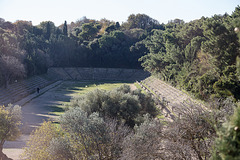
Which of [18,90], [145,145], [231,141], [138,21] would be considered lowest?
[18,90]

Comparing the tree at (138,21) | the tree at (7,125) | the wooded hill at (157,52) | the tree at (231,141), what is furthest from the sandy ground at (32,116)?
the tree at (138,21)

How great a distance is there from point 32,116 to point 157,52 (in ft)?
95.0

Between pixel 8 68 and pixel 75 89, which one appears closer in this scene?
pixel 8 68

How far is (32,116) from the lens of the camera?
22609mm

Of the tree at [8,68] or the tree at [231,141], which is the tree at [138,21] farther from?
the tree at [231,141]

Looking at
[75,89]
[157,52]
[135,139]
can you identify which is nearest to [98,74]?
[75,89]

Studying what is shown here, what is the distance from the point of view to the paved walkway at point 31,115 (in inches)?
607

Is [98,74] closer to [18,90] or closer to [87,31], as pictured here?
[87,31]

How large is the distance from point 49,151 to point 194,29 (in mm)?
28600

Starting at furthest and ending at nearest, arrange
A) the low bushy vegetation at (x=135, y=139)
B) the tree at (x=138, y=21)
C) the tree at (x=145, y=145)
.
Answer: the tree at (x=138, y=21)
the low bushy vegetation at (x=135, y=139)
the tree at (x=145, y=145)

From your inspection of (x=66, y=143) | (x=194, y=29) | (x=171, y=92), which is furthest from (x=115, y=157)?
(x=194, y=29)

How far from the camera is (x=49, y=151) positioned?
10.4m

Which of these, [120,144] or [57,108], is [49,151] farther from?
[57,108]

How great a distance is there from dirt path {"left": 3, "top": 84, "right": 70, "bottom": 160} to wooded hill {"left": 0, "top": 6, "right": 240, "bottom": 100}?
20.9 ft
